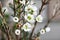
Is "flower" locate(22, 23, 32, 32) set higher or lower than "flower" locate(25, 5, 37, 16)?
lower

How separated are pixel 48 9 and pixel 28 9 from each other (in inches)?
61.8

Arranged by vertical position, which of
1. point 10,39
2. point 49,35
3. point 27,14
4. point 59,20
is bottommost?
point 49,35

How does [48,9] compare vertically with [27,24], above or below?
below

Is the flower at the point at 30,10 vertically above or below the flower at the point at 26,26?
above

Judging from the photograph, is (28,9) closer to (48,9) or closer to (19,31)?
(19,31)

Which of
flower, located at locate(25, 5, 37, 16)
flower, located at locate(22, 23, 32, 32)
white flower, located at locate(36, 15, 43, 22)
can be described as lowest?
flower, located at locate(22, 23, 32, 32)

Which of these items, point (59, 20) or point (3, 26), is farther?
point (59, 20)

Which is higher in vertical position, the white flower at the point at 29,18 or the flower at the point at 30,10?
the flower at the point at 30,10

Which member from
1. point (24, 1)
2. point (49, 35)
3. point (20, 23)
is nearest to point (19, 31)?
point (20, 23)

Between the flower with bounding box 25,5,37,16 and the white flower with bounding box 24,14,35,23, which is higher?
the flower with bounding box 25,5,37,16

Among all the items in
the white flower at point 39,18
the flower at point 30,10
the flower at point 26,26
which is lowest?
the flower at point 26,26

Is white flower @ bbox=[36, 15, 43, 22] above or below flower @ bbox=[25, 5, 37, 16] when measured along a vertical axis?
below

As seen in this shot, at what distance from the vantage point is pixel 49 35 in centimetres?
228

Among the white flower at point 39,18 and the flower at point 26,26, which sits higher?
the white flower at point 39,18
